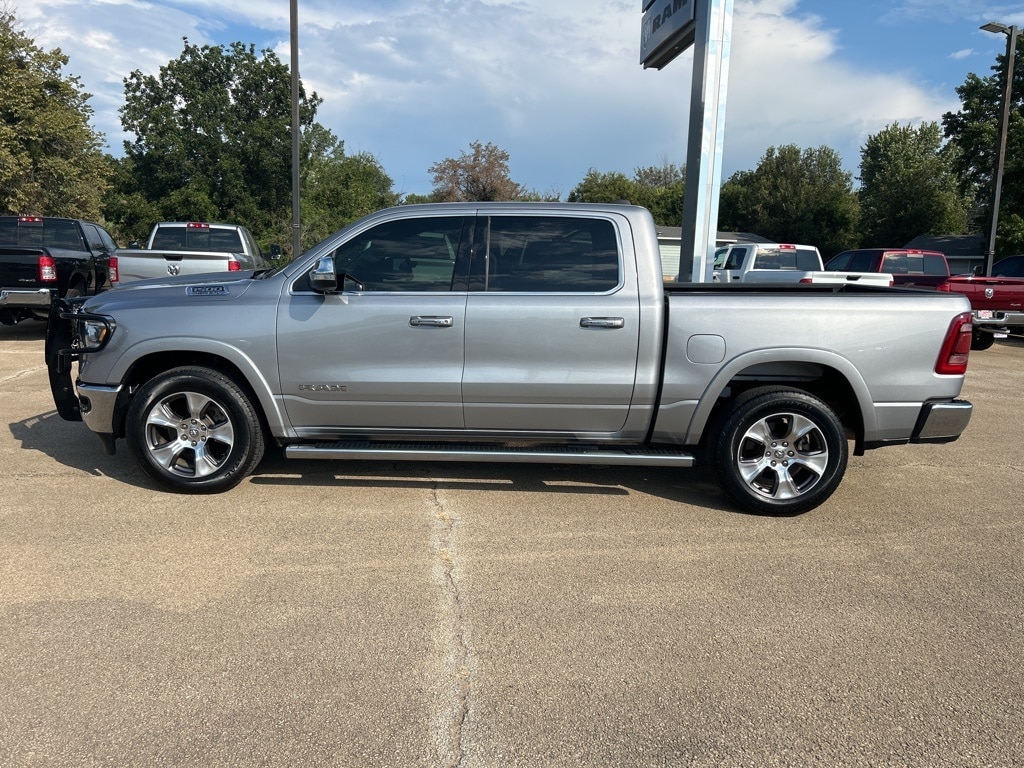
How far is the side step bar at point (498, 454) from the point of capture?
15.3ft

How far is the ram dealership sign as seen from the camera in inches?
357

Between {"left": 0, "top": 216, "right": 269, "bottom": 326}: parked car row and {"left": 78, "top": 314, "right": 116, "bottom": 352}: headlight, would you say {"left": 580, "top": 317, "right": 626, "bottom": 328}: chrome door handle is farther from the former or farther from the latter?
{"left": 0, "top": 216, "right": 269, "bottom": 326}: parked car row

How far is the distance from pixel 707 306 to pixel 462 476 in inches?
82.0

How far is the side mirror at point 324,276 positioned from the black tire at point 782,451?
8.53ft

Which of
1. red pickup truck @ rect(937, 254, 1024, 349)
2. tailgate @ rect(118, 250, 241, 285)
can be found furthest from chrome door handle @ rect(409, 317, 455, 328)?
red pickup truck @ rect(937, 254, 1024, 349)

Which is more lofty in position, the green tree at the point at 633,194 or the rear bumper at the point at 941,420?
the green tree at the point at 633,194

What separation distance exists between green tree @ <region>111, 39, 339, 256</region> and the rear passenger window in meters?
25.5

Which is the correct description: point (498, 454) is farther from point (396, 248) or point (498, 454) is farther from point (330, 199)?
point (330, 199)

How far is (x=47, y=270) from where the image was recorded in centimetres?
1084

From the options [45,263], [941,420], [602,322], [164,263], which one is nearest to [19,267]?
[45,263]

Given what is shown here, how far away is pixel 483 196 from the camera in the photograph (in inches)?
1855

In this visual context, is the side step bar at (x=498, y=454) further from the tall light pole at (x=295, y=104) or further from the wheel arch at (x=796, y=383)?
the tall light pole at (x=295, y=104)

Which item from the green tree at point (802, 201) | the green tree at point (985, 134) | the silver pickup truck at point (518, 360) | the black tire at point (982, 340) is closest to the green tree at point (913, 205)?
the green tree at point (802, 201)

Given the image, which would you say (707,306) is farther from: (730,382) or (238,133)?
(238,133)
